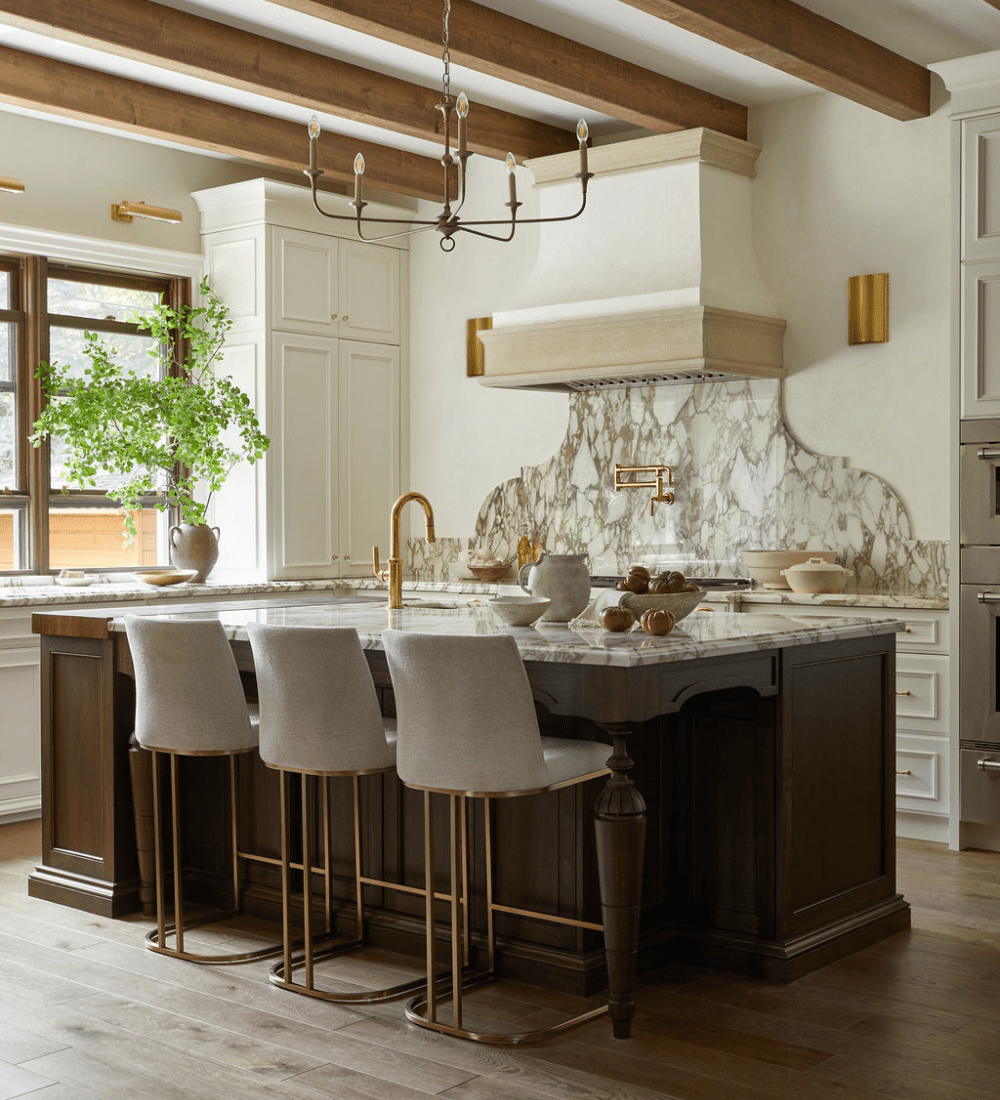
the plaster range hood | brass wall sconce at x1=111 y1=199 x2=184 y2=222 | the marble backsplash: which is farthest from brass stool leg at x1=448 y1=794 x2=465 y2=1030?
brass wall sconce at x1=111 y1=199 x2=184 y2=222

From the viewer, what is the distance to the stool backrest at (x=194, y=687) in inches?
139

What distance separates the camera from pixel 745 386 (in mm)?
6078

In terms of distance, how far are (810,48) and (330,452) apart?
3.13 meters

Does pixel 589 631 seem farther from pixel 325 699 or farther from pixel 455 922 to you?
pixel 455 922

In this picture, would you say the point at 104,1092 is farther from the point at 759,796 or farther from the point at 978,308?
the point at 978,308

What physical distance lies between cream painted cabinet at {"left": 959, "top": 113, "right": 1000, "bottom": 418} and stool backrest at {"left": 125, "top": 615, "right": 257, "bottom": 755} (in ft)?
9.45

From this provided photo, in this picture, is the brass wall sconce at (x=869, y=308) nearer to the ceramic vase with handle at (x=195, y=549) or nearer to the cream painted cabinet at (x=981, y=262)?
the cream painted cabinet at (x=981, y=262)

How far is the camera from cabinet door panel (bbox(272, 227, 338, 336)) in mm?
6551

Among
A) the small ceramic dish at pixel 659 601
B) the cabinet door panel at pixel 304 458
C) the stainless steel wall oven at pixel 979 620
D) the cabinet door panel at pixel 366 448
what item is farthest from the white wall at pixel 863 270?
the small ceramic dish at pixel 659 601

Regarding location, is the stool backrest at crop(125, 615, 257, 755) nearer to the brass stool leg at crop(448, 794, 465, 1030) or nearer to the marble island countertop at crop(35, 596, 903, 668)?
the marble island countertop at crop(35, 596, 903, 668)

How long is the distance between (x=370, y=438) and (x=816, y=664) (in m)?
3.99

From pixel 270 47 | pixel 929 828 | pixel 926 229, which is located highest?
pixel 270 47

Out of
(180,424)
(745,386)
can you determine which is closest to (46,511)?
(180,424)

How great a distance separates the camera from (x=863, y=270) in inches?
227
